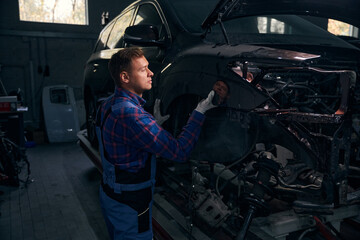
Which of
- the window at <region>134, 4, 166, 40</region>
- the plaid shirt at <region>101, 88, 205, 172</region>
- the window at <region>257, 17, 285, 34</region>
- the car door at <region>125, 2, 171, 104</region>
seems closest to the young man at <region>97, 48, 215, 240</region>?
the plaid shirt at <region>101, 88, 205, 172</region>

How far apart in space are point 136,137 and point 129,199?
0.32 m

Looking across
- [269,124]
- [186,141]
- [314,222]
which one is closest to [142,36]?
[186,141]

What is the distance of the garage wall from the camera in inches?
296

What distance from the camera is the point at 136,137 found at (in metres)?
1.52

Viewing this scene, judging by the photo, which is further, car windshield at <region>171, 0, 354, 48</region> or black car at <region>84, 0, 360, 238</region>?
car windshield at <region>171, 0, 354, 48</region>

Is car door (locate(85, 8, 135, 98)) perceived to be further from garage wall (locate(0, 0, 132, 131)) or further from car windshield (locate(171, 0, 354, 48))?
garage wall (locate(0, 0, 132, 131))

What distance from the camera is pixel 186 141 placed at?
1640 millimetres

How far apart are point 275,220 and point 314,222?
0.98 ft

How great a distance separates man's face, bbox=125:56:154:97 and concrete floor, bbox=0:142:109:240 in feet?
5.44

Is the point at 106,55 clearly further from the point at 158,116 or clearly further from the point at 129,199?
the point at 129,199

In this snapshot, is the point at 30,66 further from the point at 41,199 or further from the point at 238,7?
the point at 238,7

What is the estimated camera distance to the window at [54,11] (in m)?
7.78

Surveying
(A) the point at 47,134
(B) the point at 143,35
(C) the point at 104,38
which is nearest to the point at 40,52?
(A) the point at 47,134

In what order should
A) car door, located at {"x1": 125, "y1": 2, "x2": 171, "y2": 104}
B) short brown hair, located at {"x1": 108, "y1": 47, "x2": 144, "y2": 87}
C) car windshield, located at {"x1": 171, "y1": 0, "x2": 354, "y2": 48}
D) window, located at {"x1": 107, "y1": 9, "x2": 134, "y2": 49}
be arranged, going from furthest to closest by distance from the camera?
Answer: window, located at {"x1": 107, "y1": 9, "x2": 134, "y2": 49} < car door, located at {"x1": 125, "y1": 2, "x2": 171, "y2": 104} < car windshield, located at {"x1": 171, "y1": 0, "x2": 354, "y2": 48} < short brown hair, located at {"x1": 108, "y1": 47, "x2": 144, "y2": 87}
